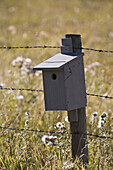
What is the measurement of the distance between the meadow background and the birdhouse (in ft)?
1.23

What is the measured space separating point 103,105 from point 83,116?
180 centimetres

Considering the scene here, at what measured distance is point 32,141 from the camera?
3.19 meters

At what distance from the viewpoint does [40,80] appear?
205 inches

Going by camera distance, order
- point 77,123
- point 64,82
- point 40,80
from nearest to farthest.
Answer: point 64,82 → point 77,123 → point 40,80

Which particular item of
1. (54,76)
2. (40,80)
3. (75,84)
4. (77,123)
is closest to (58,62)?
(54,76)

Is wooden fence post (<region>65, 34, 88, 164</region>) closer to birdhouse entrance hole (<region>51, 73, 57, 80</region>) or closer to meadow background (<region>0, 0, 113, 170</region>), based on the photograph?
meadow background (<region>0, 0, 113, 170</region>)

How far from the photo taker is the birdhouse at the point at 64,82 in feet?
7.79

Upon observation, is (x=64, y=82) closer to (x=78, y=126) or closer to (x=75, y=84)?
(x=75, y=84)

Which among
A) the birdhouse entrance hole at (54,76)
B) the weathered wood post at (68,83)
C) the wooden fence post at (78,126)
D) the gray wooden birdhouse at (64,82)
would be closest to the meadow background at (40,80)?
the wooden fence post at (78,126)

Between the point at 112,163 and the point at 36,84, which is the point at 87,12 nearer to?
the point at 36,84

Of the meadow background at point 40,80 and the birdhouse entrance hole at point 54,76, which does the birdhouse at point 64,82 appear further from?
the meadow background at point 40,80

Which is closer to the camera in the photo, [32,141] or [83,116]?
[83,116]

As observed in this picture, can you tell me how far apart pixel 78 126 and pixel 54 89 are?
407 millimetres

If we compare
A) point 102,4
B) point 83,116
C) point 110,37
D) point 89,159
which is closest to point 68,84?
point 83,116
